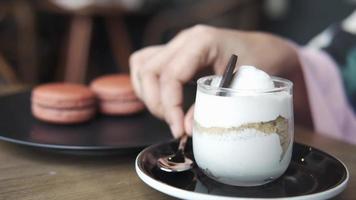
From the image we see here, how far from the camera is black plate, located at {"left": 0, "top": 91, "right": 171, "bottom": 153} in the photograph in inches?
20.7

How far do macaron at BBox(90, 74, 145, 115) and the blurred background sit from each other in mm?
1411

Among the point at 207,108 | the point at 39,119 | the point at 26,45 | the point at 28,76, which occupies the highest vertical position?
the point at 207,108

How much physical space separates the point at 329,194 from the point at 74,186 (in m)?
0.22

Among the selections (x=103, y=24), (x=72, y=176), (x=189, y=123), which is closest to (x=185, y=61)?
(x=189, y=123)

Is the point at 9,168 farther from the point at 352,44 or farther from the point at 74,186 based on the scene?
the point at 352,44

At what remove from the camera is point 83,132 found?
0.61 metres

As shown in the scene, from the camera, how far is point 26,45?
238cm

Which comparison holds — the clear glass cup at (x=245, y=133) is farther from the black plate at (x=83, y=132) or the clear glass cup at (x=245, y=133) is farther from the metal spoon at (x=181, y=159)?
the black plate at (x=83, y=132)

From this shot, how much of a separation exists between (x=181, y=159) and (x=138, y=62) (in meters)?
0.26

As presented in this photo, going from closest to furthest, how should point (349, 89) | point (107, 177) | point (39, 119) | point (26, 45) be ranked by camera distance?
1. point (107, 177)
2. point (39, 119)
3. point (349, 89)
4. point (26, 45)

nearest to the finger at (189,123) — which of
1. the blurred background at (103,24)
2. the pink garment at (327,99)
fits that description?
the pink garment at (327,99)

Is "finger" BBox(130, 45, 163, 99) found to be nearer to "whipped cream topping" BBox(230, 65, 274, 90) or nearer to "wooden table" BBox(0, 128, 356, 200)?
"wooden table" BBox(0, 128, 356, 200)

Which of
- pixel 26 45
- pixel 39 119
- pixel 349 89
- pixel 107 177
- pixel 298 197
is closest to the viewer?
pixel 298 197

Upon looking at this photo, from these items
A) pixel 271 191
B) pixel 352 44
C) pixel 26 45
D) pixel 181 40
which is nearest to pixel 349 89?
pixel 352 44
